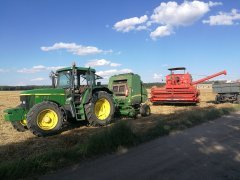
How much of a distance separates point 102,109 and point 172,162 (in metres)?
6.21

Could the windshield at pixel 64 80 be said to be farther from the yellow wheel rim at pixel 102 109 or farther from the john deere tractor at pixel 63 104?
the yellow wheel rim at pixel 102 109

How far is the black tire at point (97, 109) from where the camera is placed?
11508 mm

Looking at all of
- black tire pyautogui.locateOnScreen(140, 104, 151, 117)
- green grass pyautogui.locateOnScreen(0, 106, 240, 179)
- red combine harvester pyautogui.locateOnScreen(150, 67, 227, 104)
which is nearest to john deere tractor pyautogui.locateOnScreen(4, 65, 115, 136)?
black tire pyautogui.locateOnScreen(140, 104, 151, 117)

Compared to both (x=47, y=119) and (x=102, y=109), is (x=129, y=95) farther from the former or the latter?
(x=47, y=119)

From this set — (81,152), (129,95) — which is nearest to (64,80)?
(129,95)

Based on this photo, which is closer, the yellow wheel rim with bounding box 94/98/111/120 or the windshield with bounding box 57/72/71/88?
the windshield with bounding box 57/72/71/88

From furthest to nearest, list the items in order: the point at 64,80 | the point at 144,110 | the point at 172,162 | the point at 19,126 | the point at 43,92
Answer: the point at 144,110 → the point at 64,80 → the point at 19,126 → the point at 43,92 → the point at 172,162

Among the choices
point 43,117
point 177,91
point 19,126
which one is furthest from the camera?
point 177,91

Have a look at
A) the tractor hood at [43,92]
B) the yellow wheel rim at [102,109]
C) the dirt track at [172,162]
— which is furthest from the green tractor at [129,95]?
the dirt track at [172,162]

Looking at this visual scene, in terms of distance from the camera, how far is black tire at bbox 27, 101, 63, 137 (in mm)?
9694

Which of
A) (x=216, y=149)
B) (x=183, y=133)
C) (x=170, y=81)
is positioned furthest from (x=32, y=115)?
(x=170, y=81)

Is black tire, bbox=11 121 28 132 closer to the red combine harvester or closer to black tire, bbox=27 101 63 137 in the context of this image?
black tire, bbox=27 101 63 137

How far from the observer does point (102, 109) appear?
12.4 metres

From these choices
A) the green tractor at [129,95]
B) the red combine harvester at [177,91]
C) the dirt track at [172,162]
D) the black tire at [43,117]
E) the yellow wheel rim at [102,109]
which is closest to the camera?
the dirt track at [172,162]
